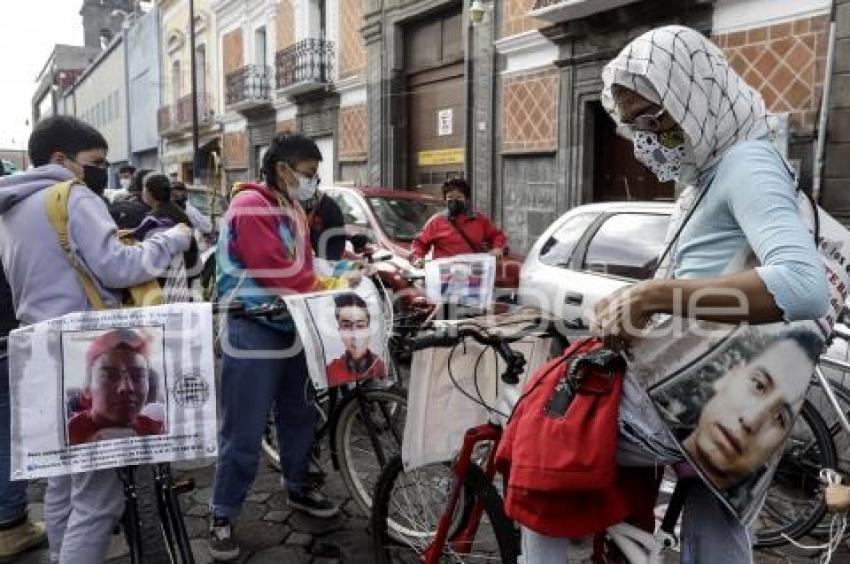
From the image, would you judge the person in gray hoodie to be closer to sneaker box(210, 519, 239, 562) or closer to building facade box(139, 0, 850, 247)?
sneaker box(210, 519, 239, 562)

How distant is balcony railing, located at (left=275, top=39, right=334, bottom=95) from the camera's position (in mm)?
17016

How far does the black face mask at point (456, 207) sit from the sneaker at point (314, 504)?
368 cm

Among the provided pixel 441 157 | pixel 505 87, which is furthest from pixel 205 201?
pixel 505 87

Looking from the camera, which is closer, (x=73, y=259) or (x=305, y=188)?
(x=73, y=259)

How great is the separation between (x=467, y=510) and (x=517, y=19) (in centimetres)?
1039

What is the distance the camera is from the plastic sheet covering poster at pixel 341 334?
284cm

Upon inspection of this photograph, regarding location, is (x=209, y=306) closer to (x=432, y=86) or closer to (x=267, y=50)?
(x=432, y=86)

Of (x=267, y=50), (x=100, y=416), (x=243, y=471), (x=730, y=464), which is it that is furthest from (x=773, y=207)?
(x=267, y=50)

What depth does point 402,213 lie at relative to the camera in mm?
8102

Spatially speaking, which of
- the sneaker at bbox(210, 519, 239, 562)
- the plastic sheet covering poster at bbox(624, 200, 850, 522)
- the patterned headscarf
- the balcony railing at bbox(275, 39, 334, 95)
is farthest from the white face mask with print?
the balcony railing at bbox(275, 39, 334, 95)

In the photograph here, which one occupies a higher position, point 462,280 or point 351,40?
point 351,40

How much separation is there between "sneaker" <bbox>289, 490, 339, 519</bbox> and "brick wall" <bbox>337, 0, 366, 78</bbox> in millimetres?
13645

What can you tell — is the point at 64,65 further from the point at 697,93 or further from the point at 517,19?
the point at 697,93

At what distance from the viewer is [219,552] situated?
122 inches
